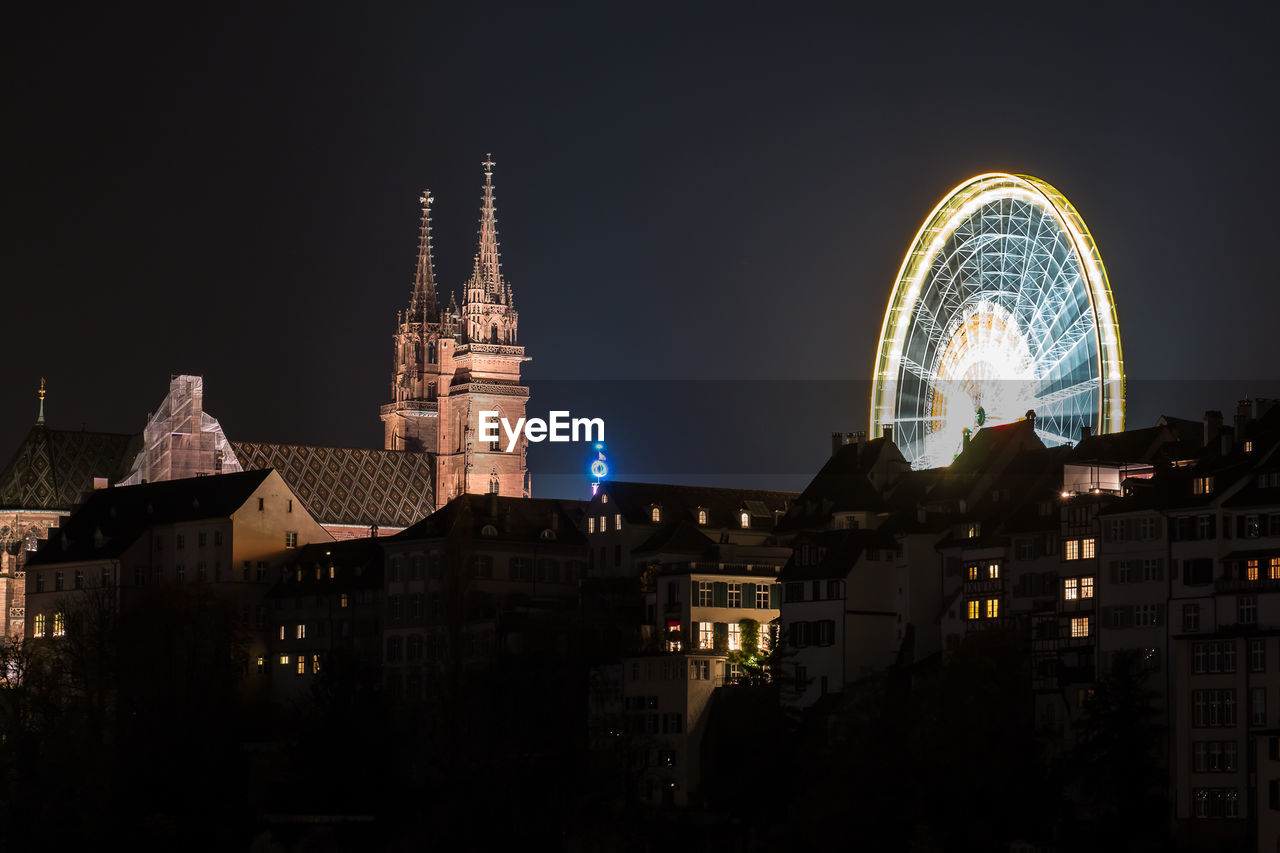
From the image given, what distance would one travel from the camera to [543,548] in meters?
135

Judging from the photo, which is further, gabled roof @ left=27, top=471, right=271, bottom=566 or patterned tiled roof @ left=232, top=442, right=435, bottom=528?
patterned tiled roof @ left=232, top=442, right=435, bottom=528

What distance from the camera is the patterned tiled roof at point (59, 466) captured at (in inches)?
7362

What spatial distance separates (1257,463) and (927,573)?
740 inches

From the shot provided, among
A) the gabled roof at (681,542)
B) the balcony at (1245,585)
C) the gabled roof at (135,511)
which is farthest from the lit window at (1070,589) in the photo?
the gabled roof at (135,511)

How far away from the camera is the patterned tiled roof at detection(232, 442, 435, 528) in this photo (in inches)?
7475

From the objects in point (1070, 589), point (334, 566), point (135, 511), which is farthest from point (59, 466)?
point (1070, 589)

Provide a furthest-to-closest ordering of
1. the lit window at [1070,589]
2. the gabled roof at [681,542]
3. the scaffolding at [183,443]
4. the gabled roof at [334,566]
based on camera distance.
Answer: the scaffolding at [183,443]
the gabled roof at [334,566]
the gabled roof at [681,542]
the lit window at [1070,589]

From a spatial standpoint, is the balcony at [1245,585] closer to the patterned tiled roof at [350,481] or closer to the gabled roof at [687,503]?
the gabled roof at [687,503]

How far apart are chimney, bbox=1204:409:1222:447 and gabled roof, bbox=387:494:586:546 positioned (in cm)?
3980

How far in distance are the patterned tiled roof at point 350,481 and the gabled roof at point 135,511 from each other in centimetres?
2448

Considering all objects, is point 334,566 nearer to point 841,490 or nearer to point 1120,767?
point 841,490

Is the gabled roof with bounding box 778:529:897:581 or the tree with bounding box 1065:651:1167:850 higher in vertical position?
the gabled roof with bounding box 778:529:897:581

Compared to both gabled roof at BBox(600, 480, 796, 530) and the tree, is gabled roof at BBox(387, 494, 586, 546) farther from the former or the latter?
the tree

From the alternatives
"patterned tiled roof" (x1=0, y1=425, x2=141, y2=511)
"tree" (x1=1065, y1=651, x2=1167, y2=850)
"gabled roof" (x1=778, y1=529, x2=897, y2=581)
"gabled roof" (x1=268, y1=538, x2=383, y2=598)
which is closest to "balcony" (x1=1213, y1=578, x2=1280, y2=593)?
"tree" (x1=1065, y1=651, x2=1167, y2=850)
